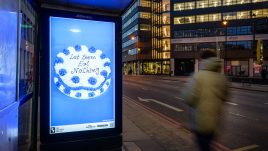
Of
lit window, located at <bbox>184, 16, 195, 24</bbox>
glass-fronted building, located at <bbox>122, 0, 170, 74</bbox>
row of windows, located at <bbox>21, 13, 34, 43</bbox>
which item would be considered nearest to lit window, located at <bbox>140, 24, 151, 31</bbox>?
glass-fronted building, located at <bbox>122, 0, 170, 74</bbox>

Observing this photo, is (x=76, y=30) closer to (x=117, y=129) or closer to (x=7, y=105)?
(x=117, y=129)

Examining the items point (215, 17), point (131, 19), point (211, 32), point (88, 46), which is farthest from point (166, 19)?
point (88, 46)

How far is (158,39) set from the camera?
8956 centimetres

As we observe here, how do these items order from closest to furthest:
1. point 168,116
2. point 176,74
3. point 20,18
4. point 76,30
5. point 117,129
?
point 20,18
point 76,30
point 117,129
point 168,116
point 176,74

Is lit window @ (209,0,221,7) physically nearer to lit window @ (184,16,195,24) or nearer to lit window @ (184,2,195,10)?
lit window @ (184,2,195,10)

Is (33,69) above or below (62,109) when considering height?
above

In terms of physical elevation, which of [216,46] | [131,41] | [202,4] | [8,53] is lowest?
[8,53]

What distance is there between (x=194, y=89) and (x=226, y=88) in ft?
1.70

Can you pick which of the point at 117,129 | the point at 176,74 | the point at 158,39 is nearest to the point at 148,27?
the point at 158,39

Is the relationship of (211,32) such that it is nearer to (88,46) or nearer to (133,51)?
(133,51)

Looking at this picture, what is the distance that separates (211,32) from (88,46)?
2759 inches

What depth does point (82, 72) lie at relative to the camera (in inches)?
193

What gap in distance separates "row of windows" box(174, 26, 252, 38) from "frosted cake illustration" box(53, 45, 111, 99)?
225 ft

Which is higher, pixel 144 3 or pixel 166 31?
pixel 144 3
